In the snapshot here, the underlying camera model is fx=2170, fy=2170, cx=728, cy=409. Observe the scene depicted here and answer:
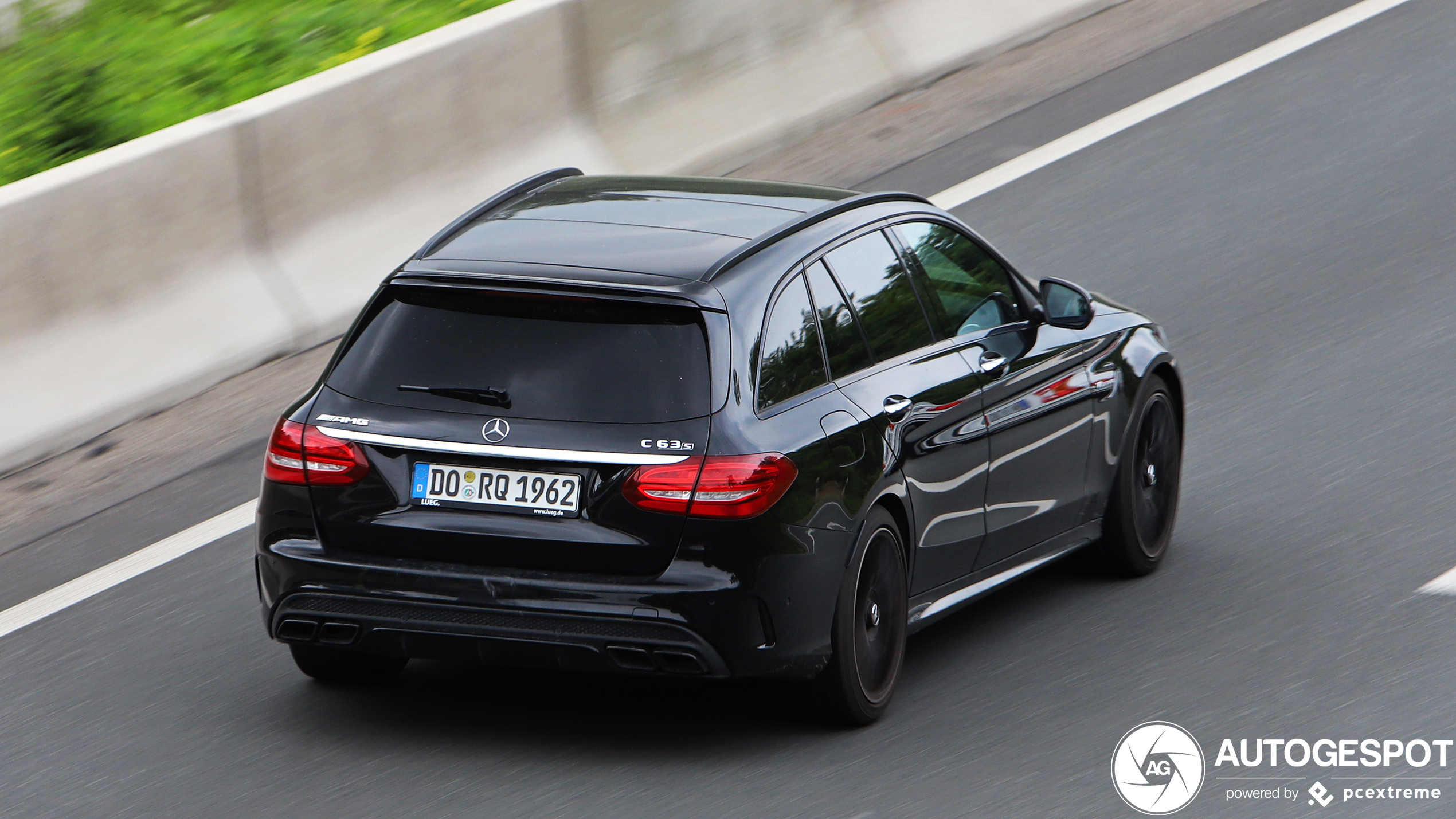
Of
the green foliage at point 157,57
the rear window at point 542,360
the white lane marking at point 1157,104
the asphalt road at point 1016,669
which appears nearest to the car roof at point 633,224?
the rear window at point 542,360

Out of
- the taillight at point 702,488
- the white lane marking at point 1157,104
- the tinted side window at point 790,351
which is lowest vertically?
the white lane marking at point 1157,104

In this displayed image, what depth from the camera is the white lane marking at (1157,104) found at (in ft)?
40.7

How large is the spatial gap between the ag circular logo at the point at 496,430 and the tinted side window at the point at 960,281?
5.60ft

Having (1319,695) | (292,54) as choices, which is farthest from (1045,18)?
(1319,695)

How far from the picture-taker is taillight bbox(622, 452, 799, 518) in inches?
235

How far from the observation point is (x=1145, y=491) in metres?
8.27

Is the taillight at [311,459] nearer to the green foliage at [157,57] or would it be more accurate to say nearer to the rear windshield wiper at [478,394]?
the rear windshield wiper at [478,394]

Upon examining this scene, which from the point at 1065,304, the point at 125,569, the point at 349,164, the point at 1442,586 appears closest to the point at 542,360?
the point at 1065,304

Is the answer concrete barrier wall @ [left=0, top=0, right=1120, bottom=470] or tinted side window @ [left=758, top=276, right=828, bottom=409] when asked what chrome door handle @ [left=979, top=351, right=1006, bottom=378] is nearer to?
Answer: tinted side window @ [left=758, top=276, right=828, bottom=409]

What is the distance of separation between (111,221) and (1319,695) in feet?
19.1

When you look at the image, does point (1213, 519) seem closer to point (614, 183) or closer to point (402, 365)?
point (614, 183)
